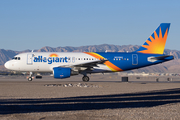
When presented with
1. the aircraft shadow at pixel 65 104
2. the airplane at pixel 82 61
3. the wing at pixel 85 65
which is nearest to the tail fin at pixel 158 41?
the airplane at pixel 82 61

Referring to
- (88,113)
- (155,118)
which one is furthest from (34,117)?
(155,118)

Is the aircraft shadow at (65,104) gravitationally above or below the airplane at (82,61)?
below

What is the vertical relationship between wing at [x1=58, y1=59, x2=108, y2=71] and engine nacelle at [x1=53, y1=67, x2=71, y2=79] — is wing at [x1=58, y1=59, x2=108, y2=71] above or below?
above

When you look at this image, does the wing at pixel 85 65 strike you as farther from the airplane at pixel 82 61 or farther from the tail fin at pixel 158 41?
the tail fin at pixel 158 41

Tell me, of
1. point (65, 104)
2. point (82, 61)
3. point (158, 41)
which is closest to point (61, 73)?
point (82, 61)

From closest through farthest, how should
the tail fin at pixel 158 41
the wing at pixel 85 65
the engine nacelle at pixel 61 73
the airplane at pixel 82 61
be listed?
the engine nacelle at pixel 61 73
the wing at pixel 85 65
the airplane at pixel 82 61
the tail fin at pixel 158 41

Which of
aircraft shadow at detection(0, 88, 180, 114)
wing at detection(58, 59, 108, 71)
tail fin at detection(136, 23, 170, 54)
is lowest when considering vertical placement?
aircraft shadow at detection(0, 88, 180, 114)

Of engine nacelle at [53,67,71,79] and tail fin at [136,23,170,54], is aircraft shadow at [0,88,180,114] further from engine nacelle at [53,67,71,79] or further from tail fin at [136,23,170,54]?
tail fin at [136,23,170,54]

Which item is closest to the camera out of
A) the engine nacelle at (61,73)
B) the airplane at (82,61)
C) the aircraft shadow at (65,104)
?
the aircraft shadow at (65,104)

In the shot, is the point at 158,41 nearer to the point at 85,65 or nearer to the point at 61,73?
the point at 85,65

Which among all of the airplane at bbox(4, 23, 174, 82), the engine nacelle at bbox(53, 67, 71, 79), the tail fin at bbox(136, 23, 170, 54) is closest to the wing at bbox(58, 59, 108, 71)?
the airplane at bbox(4, 23, 174, 82)

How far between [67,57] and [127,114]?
31.3 m

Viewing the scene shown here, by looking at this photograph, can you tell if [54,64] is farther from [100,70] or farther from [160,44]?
[160,44]

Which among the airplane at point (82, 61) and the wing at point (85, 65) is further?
the airplane at point (82, 61)
